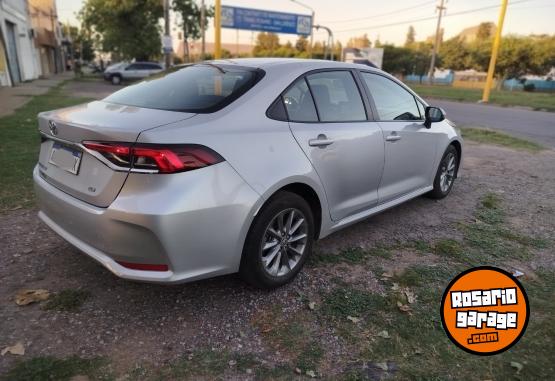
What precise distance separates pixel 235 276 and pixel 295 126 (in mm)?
1199

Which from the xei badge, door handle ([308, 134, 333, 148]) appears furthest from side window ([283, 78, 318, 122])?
the xei badge

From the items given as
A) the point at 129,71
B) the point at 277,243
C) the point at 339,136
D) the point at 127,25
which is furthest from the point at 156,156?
the point at 127,25

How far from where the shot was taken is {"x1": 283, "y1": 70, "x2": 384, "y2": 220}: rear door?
3.05 meters

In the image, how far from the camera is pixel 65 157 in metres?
2.67

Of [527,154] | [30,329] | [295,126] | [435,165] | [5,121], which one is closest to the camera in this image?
[30,329]

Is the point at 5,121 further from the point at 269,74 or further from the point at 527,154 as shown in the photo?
the point at 527,154

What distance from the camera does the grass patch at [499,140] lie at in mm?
9388

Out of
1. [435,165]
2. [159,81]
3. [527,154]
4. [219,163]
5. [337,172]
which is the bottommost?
[527,154]

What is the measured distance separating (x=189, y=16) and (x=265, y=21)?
52.5ft

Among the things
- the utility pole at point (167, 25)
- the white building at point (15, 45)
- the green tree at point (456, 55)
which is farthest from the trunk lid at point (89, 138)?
the green tree at point (456, 55)

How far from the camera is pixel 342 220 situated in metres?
3.49

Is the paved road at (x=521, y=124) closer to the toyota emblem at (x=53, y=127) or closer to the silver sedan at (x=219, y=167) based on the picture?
the silver sedan at (x=219, y=167)

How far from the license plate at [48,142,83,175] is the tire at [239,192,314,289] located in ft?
3.72

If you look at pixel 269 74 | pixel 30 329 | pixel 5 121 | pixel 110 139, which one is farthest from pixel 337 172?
pixel 5 121
